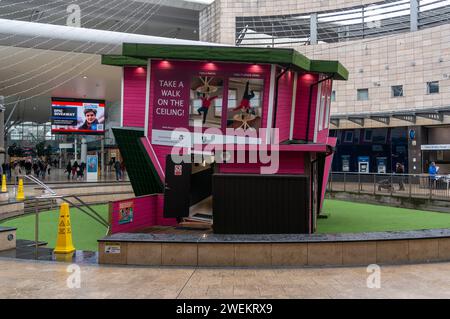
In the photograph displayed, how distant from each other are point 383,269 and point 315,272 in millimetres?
1465

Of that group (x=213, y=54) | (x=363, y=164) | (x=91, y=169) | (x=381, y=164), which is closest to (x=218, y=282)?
(x=213, y=54)

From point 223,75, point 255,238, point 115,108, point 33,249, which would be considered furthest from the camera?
point 115,108

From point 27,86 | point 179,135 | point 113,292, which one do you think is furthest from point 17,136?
point 113,292

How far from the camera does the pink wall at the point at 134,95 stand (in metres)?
16.1

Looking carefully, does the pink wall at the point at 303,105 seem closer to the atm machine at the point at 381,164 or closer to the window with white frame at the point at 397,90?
the window with white frame at the point at 397,90

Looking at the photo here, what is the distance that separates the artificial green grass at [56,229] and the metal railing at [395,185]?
1415cm

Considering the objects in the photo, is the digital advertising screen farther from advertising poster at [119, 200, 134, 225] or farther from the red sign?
advertising poster at [119, 200, 134, 225]

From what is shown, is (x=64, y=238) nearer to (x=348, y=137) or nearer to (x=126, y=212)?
(x=126, y=212)

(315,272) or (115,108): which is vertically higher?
(115,108)

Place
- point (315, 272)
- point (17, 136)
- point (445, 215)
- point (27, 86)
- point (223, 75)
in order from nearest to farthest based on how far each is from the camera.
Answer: point (315, 272), point (223, 75), point (445, 215), point (27, 86), point (17, 136)

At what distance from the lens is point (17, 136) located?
111688mm

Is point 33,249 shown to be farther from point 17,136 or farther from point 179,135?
point 17,136

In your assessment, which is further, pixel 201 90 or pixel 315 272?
pixel 201 90

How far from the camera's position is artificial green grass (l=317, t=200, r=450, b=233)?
15.7 meters
